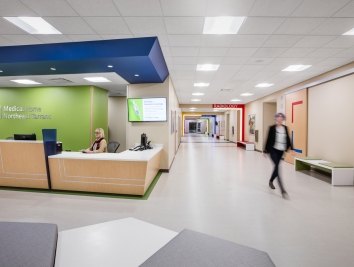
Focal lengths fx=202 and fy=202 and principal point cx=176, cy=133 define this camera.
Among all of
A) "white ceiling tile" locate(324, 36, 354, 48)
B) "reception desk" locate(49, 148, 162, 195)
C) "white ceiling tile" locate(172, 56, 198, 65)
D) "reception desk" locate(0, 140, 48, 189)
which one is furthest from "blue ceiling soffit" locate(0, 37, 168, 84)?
"white ceiling tile" locate(324, 36, 354, 48)

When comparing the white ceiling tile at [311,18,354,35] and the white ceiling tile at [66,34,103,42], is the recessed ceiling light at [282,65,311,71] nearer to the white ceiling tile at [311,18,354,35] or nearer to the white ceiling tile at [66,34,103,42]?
the white ceiling tile at [311,18,354,35]

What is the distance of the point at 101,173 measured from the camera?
168 inches

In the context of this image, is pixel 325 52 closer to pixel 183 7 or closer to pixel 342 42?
pixel 342 42

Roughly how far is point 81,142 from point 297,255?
7897 mm

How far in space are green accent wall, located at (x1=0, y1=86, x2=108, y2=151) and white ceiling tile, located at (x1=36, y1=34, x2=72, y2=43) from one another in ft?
13.1

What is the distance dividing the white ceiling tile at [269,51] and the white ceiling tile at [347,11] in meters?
1.35

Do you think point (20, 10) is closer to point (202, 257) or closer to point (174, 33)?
point (174, 33)

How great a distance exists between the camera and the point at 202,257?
88 cm

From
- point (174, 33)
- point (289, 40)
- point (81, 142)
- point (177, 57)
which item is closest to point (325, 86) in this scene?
point (289, 40)

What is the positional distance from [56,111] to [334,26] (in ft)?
29.5

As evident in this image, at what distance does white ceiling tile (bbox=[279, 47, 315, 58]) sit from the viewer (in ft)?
14.7

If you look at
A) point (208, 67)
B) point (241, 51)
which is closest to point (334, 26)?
point (241, 51)

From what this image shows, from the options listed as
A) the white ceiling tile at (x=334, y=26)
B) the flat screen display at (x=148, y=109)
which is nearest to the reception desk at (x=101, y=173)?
the flat screen display at (x=148, y=109)

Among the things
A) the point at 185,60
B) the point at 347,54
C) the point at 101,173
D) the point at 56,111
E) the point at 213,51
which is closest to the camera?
the point at 101,173
